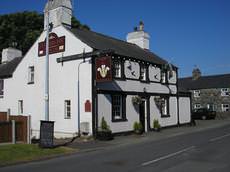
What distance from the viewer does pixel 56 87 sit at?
24.2m

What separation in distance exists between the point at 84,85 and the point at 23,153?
8560 mm

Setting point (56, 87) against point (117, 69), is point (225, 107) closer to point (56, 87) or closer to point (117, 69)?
point (117, 69)

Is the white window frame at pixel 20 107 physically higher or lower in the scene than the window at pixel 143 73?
lower

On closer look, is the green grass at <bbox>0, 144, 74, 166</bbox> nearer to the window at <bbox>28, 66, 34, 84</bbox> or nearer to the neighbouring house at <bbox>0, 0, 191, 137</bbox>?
the neighbouring house at <bbox>0, 0, 191, 137</bbox>

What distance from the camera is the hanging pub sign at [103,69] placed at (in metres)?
20.4

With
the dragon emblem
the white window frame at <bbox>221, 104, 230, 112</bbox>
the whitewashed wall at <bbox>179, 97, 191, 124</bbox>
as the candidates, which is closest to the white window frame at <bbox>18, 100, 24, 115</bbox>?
the dragon emblem

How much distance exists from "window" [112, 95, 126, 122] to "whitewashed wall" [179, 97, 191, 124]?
33.0 feet

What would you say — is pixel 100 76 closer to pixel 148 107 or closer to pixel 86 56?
pixel 86 56

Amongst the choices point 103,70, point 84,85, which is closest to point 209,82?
point 84,85

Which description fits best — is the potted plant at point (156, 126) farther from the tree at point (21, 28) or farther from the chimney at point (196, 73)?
the chimney at point (196, 73)

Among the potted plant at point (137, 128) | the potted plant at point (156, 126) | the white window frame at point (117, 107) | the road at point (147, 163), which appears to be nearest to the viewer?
the road at point (147, 163)

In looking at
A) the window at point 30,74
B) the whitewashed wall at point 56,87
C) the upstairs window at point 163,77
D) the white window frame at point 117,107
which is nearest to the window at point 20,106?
the whitewashed wall at point 56,87

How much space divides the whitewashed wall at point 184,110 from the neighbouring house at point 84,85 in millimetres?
1629

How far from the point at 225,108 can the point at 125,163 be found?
52.0 m
